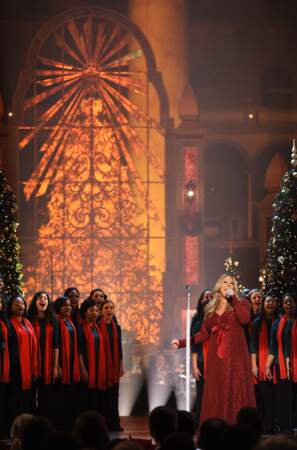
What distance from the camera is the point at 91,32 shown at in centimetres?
1258

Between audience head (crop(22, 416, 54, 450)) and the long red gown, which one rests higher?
the long red gown

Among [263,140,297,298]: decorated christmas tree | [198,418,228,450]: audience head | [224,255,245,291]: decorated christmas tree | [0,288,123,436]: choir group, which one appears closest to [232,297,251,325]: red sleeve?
[0,288,123,436]: choir group

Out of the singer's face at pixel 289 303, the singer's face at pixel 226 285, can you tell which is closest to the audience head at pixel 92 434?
the singer's face at pixel 226 285

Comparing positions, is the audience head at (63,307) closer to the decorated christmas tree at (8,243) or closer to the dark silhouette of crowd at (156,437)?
the decorated christmas tree at (8,243)

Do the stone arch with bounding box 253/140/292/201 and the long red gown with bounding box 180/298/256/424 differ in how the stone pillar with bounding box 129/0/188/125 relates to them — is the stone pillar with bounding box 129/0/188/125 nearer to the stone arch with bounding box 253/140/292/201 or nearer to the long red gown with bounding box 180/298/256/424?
the stone arch with bounding box 253/140/292/201

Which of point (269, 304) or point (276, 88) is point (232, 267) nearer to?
point (276, 88)

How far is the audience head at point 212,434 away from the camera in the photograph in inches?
181

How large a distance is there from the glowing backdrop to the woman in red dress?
418cm

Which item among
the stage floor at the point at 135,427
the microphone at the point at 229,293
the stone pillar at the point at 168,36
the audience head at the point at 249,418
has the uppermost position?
the stone pillar at the point at 168,36

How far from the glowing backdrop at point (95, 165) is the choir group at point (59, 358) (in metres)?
2.65

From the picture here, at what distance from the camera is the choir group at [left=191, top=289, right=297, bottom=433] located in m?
9.07

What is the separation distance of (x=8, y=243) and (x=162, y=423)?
568cm

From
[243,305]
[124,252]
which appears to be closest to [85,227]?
[124,252]

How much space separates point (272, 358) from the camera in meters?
9.07
